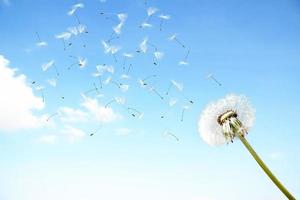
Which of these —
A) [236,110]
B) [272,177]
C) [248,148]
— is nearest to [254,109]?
[236,110]

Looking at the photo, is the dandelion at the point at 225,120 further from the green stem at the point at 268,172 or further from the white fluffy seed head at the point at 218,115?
the green stem at the point at 268,172

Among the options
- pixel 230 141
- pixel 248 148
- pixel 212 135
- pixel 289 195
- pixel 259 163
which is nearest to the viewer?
pixel 289 195

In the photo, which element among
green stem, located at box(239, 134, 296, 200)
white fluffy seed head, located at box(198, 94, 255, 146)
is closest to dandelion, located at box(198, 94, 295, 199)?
white fluffy seed head, located at box(198, 94, 255, 146)

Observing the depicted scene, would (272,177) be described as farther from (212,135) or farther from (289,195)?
(212,135)

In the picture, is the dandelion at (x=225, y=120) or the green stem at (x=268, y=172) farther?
the dandelion at (x=225, y=120)

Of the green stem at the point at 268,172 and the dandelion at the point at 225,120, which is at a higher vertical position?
the dandelion at the point at 225,120

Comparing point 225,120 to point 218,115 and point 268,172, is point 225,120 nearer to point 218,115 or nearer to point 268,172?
point 218,115

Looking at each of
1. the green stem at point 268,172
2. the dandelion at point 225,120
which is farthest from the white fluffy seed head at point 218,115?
the green stem at point 268,172

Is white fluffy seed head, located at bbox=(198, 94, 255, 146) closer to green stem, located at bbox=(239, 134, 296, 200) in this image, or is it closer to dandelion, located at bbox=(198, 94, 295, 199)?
dandelion, located at bbox=(198, 94, 295, 199)
